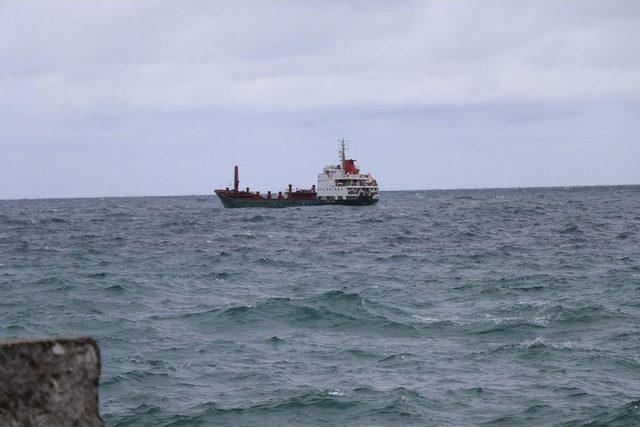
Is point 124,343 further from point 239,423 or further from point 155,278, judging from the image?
point 155,278

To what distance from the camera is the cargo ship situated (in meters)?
110

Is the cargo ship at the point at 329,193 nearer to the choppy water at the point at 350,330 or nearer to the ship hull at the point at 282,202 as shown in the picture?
the ship hull at the point at 282,202

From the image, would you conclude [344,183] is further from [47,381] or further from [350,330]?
[47,381]

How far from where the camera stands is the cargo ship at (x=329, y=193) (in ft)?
362

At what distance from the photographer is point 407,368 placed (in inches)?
648

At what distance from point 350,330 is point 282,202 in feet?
299

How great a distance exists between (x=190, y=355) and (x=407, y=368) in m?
5.46

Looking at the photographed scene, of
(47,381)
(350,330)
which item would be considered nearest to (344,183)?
(350,330)

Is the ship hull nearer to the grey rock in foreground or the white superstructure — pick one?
the white superstructure

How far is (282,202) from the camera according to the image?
11162 cm

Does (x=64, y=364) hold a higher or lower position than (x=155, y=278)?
higher

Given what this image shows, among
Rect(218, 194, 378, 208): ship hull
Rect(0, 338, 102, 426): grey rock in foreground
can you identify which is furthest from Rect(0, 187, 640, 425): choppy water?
Rect(218, 194, 378, 208): ship hull

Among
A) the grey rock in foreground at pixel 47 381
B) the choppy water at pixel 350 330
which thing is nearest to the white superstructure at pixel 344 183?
the choppy water at pixel 350 330

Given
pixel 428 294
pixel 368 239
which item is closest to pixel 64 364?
pixel 428 294
